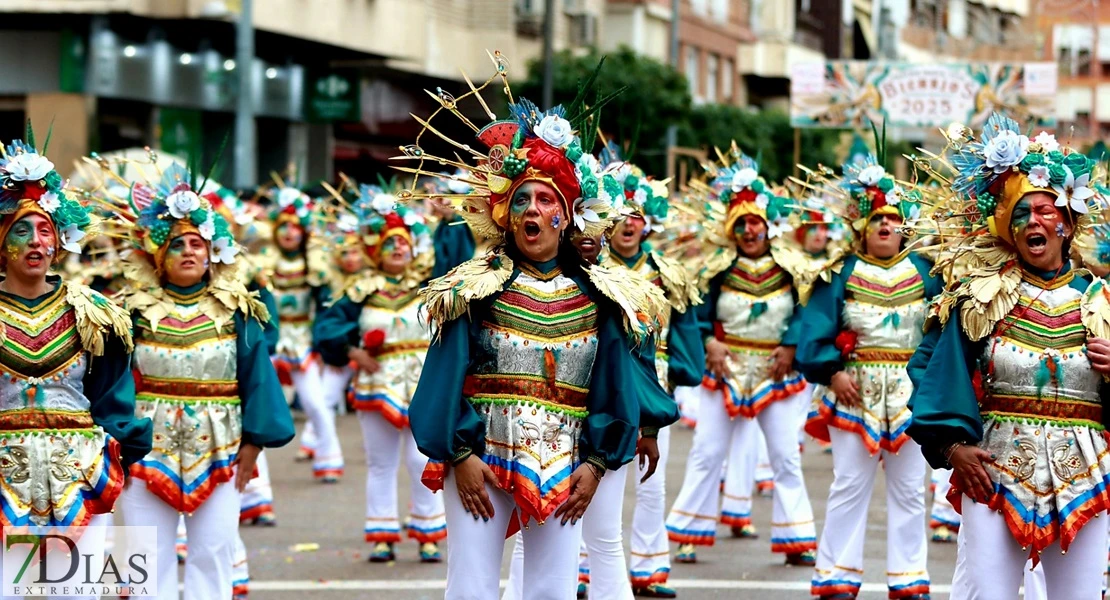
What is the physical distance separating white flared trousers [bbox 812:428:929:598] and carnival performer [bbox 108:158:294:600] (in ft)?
10.1

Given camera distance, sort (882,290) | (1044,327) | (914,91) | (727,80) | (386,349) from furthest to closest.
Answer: (727,80) → (914,91) → (386,349) → (882,290) → (1044,327)

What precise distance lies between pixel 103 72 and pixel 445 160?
1992 cm

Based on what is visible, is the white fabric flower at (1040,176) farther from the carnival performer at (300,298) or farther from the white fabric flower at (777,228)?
the carnival performer at (300,298)

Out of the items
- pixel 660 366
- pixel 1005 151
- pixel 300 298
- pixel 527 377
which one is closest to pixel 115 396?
pixel 527 377

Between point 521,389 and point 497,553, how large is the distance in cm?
64

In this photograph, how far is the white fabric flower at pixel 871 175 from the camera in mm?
9961

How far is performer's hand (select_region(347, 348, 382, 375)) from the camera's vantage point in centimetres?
1203

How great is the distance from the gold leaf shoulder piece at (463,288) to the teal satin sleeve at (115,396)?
4.81 feet

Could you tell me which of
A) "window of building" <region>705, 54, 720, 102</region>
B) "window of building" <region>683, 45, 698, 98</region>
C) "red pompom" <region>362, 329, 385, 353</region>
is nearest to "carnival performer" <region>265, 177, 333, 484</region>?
"red pompom" <region>362, 329, 385, 353</region>

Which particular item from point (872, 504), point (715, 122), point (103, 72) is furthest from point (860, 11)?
point (872, 504)

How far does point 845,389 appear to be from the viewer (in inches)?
385

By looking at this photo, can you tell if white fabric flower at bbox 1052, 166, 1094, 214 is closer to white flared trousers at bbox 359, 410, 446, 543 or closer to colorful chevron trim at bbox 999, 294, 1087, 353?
colorful chevron trim at bbox 999, 294, 1087, 353

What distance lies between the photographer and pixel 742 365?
11672 mm

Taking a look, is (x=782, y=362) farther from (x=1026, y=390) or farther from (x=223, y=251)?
(x=1026, y=390)
